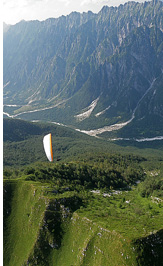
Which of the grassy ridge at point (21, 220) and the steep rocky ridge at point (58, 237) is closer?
the steep rocky ridge at point (58, 237)

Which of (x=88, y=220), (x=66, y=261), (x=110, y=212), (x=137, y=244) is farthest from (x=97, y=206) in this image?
(x=137, y=244)

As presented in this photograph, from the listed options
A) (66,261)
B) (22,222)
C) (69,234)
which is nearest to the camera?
(66,261)

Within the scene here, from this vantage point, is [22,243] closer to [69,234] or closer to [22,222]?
[22,222]

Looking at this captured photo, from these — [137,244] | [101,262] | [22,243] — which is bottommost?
[22,243]

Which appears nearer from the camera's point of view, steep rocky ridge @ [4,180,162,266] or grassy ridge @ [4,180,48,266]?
steep rocky ridge @ [4,180,162,266]

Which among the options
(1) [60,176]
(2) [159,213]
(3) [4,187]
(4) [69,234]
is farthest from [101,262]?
(1) [60,176]

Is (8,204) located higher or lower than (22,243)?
higher

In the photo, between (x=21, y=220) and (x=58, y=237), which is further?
(x=21, y=220)

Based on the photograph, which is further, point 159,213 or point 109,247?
point 159,213

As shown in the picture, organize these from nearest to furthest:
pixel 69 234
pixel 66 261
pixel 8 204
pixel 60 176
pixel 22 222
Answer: pixel 66 261, pixel 69 234, pixel 22 222, pixel 8 204, pixel 60 176
